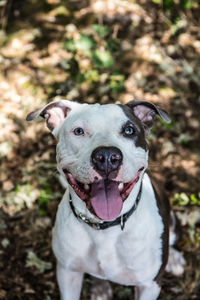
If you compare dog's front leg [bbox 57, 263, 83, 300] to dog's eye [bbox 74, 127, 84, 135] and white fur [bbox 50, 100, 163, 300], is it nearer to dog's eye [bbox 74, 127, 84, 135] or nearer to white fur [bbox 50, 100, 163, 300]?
white fur [bbox 50, 100, 163, 300]

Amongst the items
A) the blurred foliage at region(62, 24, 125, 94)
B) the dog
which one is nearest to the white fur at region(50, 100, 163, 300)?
the dog

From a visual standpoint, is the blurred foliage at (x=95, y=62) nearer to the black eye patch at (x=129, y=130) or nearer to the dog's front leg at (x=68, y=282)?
the black eye patch at (x=129, y=130)

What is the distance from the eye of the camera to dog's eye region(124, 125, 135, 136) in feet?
8.88

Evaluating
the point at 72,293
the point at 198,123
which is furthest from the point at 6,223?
the point at 198,123

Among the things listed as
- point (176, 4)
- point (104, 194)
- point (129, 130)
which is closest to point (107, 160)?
point (104, 194)

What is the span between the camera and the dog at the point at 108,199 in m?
2.51

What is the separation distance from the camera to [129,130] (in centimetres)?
272

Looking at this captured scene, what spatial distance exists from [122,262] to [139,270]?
0.42 ft

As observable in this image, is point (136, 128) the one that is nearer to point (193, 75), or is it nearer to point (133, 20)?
point (193, 75)

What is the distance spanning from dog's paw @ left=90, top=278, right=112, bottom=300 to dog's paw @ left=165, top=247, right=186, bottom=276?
0.60 meters

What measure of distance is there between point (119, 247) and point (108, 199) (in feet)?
1.41

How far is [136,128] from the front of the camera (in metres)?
2.78

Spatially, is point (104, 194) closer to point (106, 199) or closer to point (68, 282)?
point (106, 199)

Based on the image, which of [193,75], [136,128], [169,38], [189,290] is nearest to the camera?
[136,128]
